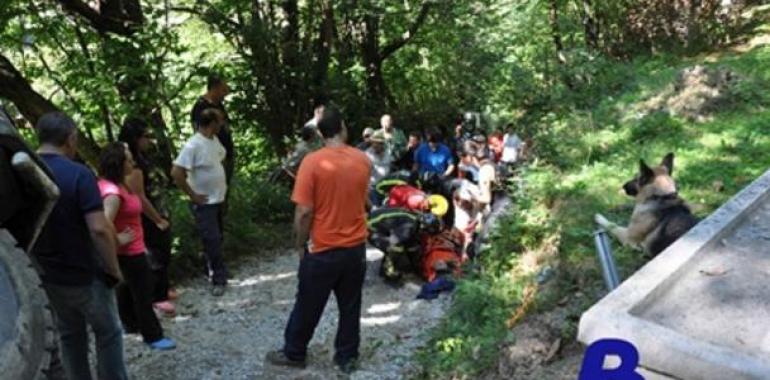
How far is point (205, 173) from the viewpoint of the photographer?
670 centimetres

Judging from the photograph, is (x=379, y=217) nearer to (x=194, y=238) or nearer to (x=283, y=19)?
(x=194, y=238)

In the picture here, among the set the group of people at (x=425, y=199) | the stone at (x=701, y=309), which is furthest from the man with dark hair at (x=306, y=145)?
the stone at (x=701, y=309)

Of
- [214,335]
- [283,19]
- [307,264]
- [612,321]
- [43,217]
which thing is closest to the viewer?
[43,217]

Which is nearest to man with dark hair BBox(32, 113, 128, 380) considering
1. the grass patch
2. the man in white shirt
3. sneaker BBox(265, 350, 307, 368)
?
sneaker BBox(265, 350, 307, 368)

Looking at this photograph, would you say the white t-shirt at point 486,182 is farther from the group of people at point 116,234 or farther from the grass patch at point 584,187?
the group of people at point 116,234

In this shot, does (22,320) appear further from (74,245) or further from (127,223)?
(127,223)

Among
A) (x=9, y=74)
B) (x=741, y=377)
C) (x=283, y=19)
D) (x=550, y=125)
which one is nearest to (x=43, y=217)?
(x=741, y=377)

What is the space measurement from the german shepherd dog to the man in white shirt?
355cm

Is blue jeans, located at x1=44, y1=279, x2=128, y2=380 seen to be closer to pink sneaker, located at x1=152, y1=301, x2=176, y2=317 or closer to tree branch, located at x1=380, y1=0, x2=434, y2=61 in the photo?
pink sneaker, located at x1=152, y1=301, x2=176, y2=317

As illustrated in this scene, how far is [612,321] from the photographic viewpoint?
7.50 ft

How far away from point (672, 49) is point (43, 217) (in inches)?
633

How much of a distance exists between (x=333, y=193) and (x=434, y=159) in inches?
223

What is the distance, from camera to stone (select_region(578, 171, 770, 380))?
209cm

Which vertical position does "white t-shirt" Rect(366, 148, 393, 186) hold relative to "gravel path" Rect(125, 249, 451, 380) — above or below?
above
